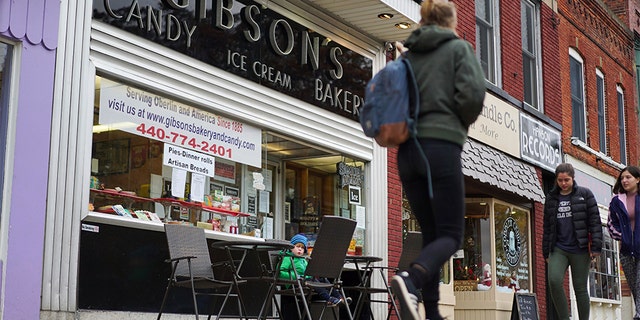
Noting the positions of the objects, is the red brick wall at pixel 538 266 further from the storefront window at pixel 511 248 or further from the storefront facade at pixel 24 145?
the storefront facade at pixel 24 145

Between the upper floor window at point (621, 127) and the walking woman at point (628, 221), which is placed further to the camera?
the upper floor window at point (621, 127)

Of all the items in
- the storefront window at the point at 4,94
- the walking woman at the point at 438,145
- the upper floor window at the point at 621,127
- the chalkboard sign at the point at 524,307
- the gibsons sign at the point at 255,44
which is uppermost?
the upper floor window at the point at 621,127

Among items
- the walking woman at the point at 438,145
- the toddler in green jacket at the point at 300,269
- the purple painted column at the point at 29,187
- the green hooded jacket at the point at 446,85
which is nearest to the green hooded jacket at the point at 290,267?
the toddler in green jacket at the point at 300,269

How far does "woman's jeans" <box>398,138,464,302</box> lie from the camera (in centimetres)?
489

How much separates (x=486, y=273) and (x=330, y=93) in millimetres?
4974

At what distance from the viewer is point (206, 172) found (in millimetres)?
9602

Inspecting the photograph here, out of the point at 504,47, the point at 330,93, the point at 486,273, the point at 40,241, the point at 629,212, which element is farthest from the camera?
the point at 504,47

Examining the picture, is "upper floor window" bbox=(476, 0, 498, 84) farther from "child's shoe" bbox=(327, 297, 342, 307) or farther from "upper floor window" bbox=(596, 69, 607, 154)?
"child's shoe" bbox=(327, 297, 342, 307)

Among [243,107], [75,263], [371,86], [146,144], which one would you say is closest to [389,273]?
[243,107]

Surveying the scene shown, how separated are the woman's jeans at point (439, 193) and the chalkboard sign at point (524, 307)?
379 inches

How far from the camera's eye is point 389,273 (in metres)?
12.0

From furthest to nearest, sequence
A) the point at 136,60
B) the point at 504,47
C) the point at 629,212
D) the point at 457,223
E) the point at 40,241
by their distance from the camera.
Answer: the point at 504,47 → the point at 629,212 → the point at 136,60 → the point at 40,241 → the point at 457,223

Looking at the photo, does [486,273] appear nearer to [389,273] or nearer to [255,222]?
[389,273]

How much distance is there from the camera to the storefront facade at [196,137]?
26.2 ft
